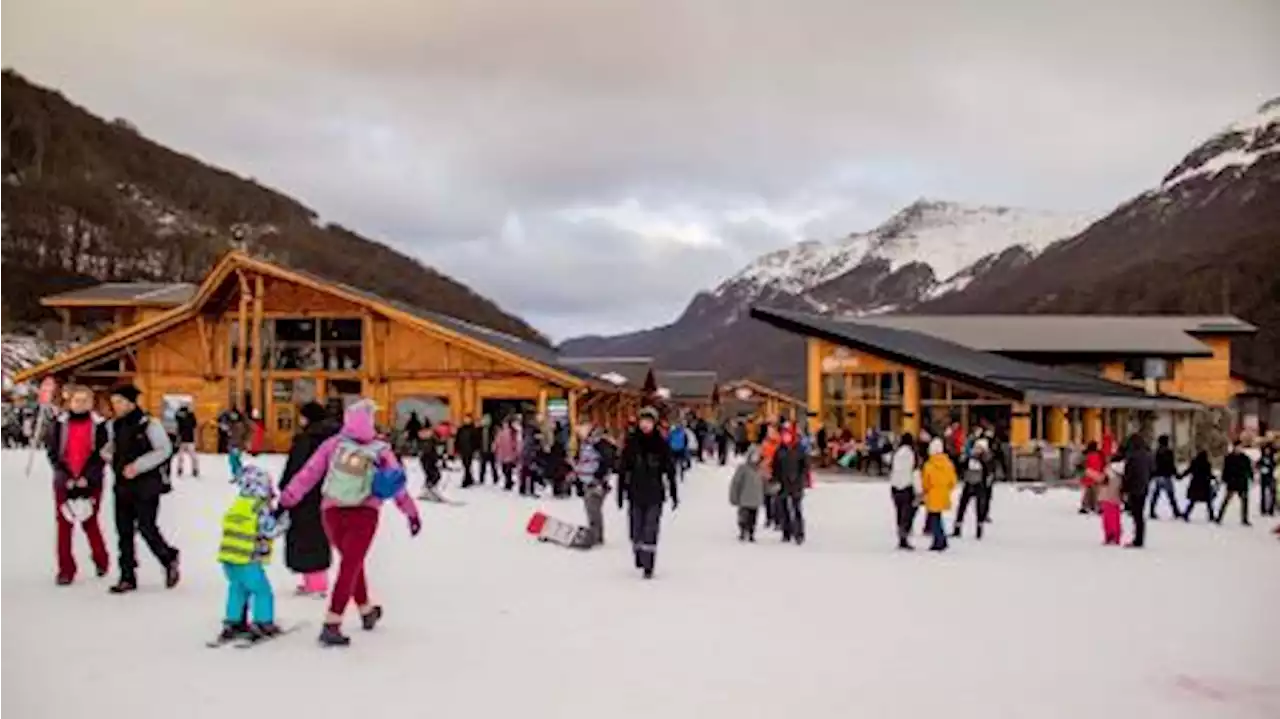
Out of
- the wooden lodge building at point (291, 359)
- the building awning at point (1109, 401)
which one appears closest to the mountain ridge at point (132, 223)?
the wooden lodge building at point (291, 359)

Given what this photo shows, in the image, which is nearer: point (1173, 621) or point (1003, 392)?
point (1173, 621)

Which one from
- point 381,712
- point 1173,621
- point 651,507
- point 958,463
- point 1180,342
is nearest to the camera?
point 381,712

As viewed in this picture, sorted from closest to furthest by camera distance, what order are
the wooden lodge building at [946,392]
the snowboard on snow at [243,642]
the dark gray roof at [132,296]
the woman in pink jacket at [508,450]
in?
1. the snowboard on snow at [243,642]
2. the woman in pink jacket at [508,450]
3. the wooden lodge building at [946,392]
4. the dark gray roof at [132,296]

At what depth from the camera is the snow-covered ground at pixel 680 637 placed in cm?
616

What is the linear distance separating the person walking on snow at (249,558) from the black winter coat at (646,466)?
4019 millimetres

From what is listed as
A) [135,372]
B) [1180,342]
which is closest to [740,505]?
[135,372]

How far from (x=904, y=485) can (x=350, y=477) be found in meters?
7.86

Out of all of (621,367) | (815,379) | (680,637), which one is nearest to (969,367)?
(815,379)

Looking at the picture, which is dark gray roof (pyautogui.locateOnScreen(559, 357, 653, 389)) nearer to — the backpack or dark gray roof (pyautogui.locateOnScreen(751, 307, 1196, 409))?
dark gray roof (pyautogui.locateOnScreen(751, 307, 1196, 409))

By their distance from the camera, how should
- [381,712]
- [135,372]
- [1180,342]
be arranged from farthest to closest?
[1180,342]
[135,372]
[381,712]

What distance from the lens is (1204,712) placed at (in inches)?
243

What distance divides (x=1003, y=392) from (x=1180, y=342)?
79.8 ft

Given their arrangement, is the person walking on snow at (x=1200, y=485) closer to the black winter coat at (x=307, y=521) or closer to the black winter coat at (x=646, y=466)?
the black winter coat at (x=646, y=466)

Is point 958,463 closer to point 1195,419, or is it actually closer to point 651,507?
point 651,507
